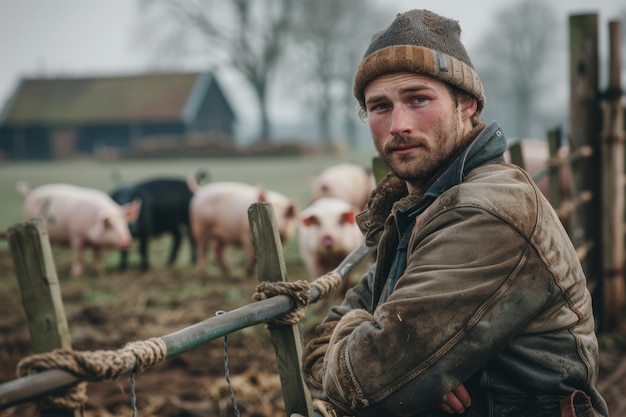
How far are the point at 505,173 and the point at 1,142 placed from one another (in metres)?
51.3

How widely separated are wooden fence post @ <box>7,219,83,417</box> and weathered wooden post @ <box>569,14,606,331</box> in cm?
496

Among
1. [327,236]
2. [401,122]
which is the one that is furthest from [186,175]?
[401,122]

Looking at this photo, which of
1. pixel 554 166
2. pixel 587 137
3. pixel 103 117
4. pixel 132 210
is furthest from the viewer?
pixel 103 117

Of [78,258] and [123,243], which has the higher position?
[123,243]

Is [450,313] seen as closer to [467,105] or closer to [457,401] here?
[457,401]

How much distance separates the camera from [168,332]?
252 inches

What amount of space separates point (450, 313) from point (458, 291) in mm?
52

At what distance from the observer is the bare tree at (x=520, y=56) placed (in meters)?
70.8

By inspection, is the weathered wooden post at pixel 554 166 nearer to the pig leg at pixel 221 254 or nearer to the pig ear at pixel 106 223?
the pig leg at pixel 221 254

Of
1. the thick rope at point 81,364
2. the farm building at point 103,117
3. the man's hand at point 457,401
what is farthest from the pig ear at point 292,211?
the farm building at point 103,117

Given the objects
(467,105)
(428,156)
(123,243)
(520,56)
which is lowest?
(123,243)

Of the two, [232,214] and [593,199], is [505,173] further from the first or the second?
[232,214]

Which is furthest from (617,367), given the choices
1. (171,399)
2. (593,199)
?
(171,399)

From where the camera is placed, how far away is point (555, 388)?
1.71 m
